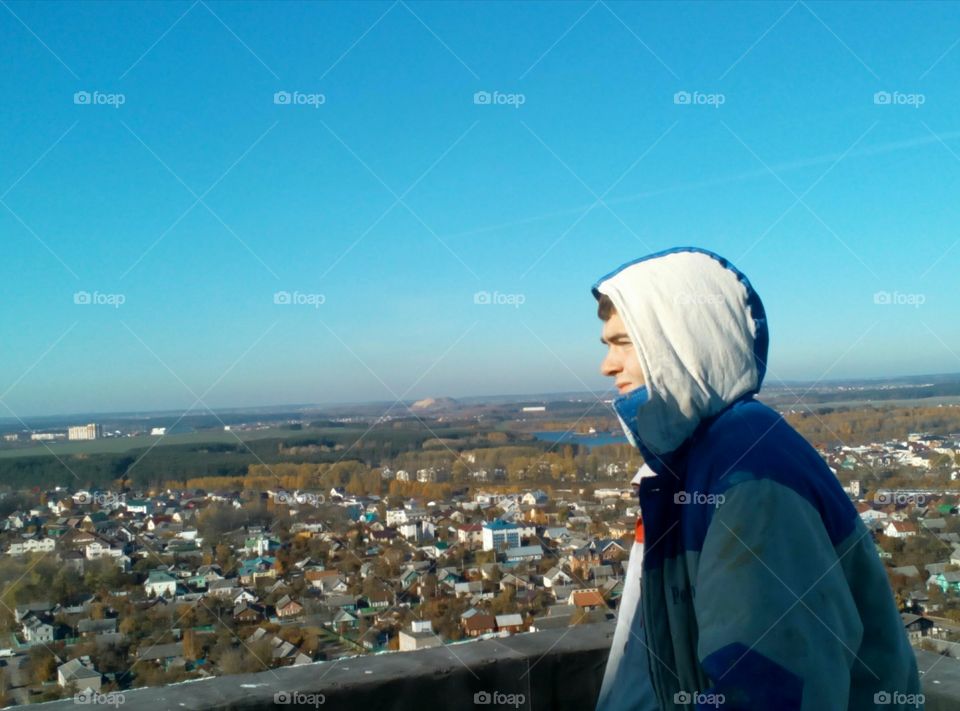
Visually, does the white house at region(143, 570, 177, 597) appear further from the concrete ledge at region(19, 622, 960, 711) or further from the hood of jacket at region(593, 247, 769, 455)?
the hood of jacket at region(593, 247, 769, 455)

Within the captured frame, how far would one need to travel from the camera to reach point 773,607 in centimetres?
103

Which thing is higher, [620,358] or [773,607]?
[620,358]

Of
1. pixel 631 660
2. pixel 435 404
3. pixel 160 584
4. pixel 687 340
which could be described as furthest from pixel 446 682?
pixel 435 404

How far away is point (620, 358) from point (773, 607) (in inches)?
21.4

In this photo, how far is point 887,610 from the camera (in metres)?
1.21

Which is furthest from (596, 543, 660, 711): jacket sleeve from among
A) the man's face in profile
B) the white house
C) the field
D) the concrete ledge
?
the field

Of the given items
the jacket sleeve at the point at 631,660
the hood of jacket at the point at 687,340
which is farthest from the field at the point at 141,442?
the hood of jacket at the point at 687,340

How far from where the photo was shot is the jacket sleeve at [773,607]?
102 centimetres

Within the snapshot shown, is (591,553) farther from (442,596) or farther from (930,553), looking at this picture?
(930,553)

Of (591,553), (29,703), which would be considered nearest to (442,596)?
(591,553)

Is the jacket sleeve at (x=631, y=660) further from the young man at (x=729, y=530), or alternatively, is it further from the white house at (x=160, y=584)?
the white house at (x=160, y=584)

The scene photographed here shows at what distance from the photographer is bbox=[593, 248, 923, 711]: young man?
1033mm

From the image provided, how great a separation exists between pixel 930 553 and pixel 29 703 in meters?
3.09

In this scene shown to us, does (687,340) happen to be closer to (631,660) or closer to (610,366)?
(610,366)
